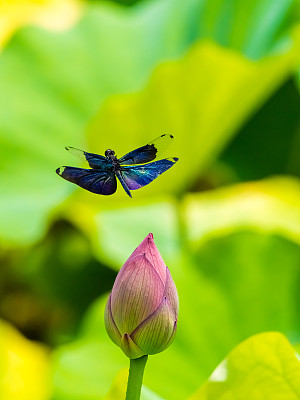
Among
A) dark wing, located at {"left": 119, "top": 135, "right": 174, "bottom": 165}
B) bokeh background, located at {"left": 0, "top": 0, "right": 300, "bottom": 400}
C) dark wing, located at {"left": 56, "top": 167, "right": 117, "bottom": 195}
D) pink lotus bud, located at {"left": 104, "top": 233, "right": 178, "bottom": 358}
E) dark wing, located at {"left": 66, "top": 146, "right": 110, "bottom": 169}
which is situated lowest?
pink lotus bud, located at {"left": 104, "top": 233, "right": 178, "bottom": 358}

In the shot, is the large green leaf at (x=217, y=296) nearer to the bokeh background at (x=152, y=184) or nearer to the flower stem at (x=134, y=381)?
the bokeh background at (x=152, y=184)

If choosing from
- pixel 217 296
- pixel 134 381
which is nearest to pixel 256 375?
pixel 134 381

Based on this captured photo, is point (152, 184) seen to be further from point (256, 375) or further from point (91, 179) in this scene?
point (91, 179)

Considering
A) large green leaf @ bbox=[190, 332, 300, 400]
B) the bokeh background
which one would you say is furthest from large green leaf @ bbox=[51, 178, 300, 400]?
large green leaf @ bbox=[190, 332, 300, 400]

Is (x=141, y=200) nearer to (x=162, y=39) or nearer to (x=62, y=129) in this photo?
(x=62, y=129)

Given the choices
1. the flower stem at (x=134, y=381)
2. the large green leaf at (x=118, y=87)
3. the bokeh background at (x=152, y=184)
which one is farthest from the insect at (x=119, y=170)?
the large green leaf at (x=118, y=87)

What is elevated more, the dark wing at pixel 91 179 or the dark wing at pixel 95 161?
the dark wing at pixel 95 161

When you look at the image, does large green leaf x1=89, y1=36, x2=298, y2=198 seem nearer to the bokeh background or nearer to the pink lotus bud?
the bokeh background

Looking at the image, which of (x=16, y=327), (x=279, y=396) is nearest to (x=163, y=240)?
(x=16, y=327)
